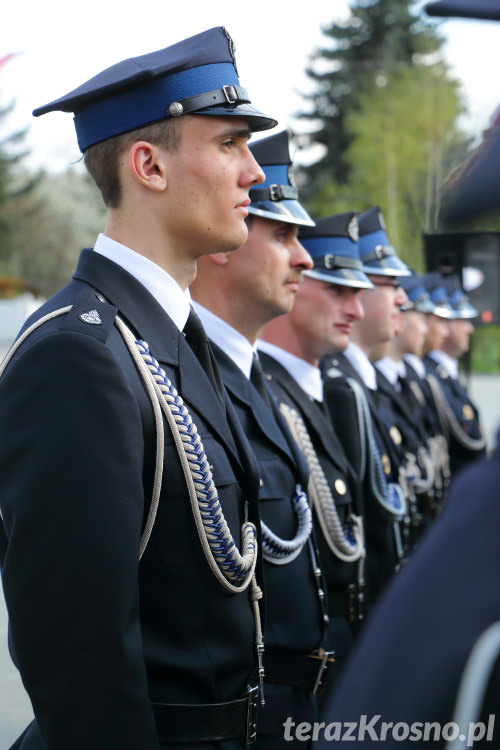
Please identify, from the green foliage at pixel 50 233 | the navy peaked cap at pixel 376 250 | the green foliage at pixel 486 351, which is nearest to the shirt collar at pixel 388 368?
the navy peaked cap at pixel 376 250

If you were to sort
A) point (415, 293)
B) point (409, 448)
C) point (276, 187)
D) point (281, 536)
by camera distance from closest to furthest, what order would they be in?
1. point (281, 536)
2. point (276, 187)
3. point (409, 448)
4. point (415, 293)

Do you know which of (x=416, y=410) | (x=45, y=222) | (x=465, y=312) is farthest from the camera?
(x=45, y=222)

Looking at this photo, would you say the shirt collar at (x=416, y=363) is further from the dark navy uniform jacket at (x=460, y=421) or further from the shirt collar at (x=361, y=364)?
the shirt collar at (x=361, y=364)

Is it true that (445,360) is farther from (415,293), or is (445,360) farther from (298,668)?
(298,668)

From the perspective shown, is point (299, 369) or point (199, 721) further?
point (299, 369)

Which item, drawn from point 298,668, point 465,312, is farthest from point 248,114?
point 465,312

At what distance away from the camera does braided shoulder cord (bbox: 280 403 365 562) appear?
3.48 metres

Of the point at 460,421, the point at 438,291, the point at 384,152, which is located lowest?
the point at 384,152

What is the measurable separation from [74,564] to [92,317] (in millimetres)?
463

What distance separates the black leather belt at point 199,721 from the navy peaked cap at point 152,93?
1155mm

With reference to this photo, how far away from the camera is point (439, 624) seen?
0.83m

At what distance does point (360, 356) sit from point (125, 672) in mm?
3805

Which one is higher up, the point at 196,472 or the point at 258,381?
the point at 196,472

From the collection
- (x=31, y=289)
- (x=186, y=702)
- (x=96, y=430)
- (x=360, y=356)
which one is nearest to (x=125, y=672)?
(x=186, y=702)
